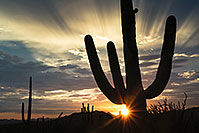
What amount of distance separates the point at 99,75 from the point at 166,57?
9.08 feet

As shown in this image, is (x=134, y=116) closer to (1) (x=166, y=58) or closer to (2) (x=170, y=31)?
(1) (x=166, y=58)

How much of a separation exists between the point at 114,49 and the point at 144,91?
242 cm

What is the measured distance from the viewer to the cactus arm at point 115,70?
893 centimetres

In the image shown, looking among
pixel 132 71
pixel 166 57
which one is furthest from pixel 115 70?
pixel 166 57

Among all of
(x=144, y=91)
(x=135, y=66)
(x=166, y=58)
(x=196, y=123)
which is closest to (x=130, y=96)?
(x=144, y=91)

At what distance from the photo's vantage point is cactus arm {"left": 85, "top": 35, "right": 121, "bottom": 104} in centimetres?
889

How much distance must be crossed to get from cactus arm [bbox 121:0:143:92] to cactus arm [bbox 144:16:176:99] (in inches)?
28.0

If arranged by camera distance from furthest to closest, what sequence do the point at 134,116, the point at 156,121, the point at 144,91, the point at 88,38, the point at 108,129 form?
the point at 88,38
the point at 144,91
the point at 134,116
the point at 108,129
the point at 156,121

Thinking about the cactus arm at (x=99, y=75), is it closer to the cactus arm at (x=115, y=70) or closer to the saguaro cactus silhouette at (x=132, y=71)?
the saguaro cactus silhouette at (x=132, y=71)

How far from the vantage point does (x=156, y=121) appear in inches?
228

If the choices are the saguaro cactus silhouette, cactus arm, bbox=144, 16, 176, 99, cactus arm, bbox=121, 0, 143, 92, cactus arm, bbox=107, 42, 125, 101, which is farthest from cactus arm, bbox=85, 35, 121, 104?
cactus arm, bbox=144, 16, 176, 99

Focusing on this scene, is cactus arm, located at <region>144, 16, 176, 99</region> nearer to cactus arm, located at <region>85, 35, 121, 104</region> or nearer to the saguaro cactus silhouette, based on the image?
the saguaro cactus silhouette

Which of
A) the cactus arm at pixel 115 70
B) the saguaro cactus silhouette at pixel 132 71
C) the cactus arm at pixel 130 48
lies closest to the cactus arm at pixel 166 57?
the saguaro cactus silhouette at pixel 132 71

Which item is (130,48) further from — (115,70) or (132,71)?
(115,70)
